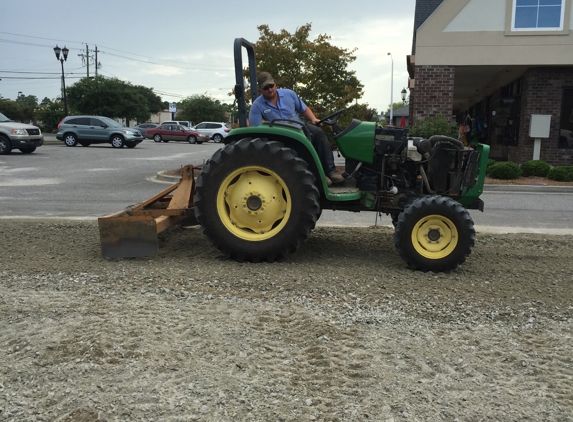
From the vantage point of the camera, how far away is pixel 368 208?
571 centimetres

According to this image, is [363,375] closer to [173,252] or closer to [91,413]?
[91,413]

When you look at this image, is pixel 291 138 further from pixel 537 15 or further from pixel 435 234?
pixel 537 15

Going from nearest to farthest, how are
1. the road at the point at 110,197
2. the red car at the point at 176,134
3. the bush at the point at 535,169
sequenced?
the road at the point at 110,197, the bush at the point at 535,169, the red car at the point at 176,134

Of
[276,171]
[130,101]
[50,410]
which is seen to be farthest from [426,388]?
[130,101]

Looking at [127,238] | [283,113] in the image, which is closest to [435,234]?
[283,113]

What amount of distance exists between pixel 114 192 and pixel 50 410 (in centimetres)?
→ 965

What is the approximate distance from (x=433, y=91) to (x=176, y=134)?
25.5 m

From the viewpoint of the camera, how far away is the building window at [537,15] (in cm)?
1648

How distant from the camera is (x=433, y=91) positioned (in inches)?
671

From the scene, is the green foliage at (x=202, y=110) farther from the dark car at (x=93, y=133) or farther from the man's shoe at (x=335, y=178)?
the man's shoe at (x=335, y=178)

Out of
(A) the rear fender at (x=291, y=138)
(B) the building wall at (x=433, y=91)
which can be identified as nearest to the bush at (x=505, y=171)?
(B) the building wall at (x=433, y=91)

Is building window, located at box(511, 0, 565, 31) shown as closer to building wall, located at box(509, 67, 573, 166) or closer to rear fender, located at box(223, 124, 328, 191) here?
building wall, located at box(509, 67, 573, 166)

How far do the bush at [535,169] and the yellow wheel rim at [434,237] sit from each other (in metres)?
11.3

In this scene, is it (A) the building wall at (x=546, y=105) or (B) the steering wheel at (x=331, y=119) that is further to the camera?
(A) the building wall at (x=546, y=105)
